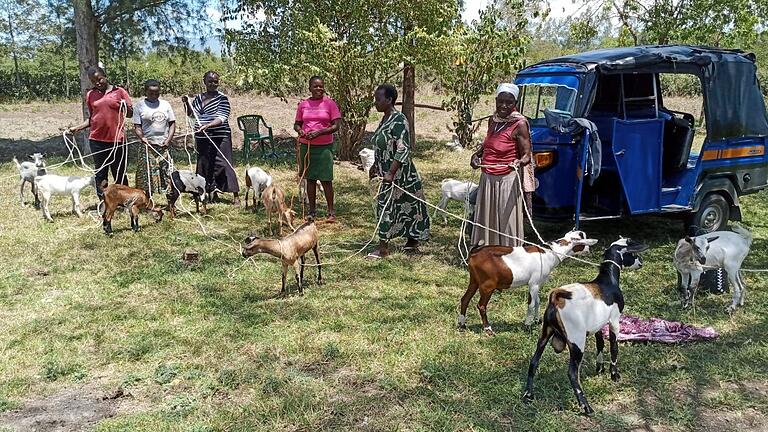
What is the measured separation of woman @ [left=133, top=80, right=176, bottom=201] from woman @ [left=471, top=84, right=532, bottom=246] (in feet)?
13.8

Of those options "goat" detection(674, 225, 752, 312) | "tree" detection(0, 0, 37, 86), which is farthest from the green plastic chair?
"tree" detection(0, 0, 37, 86)

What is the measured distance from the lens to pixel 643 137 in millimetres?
6234

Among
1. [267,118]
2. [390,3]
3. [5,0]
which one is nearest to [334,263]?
[390,3]

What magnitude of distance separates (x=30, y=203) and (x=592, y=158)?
25.5ft

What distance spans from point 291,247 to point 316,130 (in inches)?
94.7

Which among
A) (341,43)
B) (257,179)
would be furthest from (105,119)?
(341,43)

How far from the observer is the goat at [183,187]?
25.1ft

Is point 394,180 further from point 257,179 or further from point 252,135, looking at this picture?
point 252,135

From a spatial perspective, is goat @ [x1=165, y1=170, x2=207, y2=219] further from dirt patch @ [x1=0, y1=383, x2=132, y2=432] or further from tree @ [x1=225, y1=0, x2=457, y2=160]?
dirt patch @ [x1=0, y1=383, x2=132, y2=432]

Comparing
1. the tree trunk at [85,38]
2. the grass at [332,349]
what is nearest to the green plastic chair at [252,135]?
the tree trunk at [85,38]

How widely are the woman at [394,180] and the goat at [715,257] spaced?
248 cm

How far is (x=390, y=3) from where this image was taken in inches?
433

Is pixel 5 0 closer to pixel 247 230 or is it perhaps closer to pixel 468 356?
Result: pixel 247 230

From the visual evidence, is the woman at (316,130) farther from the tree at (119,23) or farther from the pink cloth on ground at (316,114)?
the tree at (119,23)
